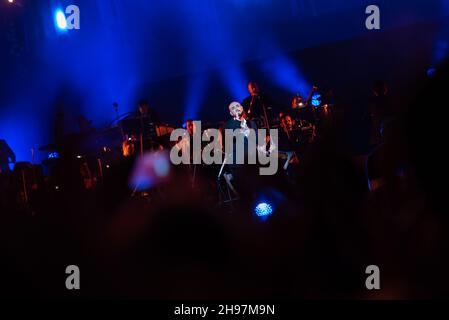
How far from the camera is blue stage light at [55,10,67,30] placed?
13.0 metres

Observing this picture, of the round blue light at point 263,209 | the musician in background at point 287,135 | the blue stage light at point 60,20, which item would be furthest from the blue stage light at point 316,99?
the blue stage light at point 60,20

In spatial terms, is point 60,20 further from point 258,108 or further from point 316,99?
point 316,99

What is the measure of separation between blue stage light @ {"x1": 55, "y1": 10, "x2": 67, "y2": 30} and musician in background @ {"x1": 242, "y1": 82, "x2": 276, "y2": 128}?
827 cm

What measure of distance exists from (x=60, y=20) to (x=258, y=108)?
8833 mm

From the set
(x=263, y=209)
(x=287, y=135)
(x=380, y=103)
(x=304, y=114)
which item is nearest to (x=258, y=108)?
(x=287, y=135)

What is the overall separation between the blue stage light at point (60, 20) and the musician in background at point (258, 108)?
827 centimetres

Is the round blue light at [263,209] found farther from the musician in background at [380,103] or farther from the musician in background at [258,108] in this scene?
the musician in background at [380,103]

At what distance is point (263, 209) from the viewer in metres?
6.20

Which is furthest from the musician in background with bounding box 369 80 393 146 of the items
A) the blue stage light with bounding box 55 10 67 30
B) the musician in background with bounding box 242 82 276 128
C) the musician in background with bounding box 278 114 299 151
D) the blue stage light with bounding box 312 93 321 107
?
the blue stage light with bounding box 55 10 67 30

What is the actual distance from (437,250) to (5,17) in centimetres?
1503

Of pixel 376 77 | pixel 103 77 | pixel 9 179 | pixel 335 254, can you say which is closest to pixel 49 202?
pixel 9 179

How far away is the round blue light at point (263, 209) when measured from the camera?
20.0 feet

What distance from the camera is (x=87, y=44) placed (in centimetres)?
1326

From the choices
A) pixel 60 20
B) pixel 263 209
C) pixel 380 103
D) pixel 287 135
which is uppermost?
pixel 60 20
